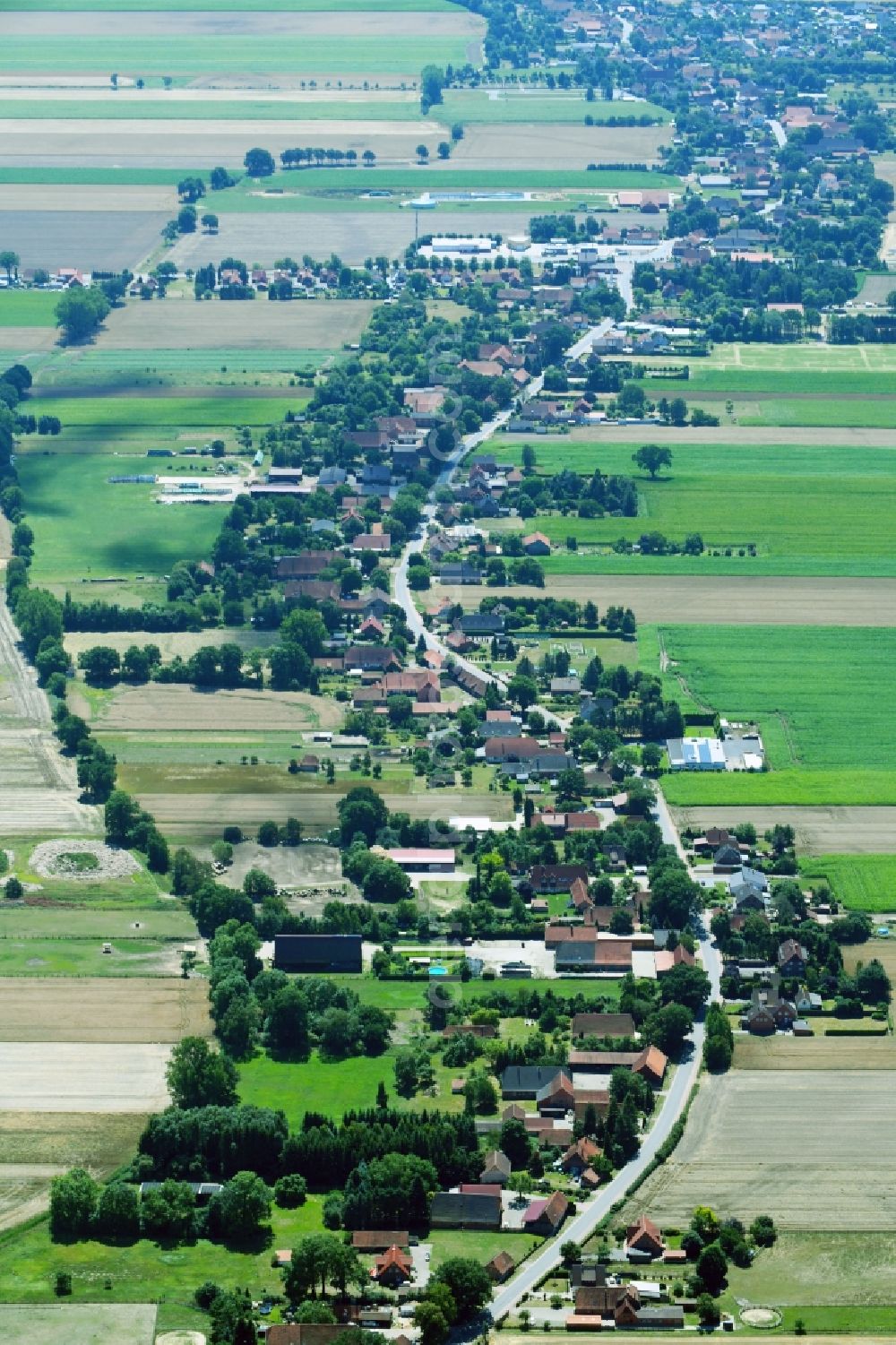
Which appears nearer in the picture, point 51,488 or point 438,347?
point 51,488

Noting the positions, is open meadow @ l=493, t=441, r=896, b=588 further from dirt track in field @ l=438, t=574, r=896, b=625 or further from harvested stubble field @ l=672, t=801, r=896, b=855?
harvested stubble field @ l=672, t=801, r=896, b=855

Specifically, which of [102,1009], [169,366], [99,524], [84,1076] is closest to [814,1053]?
[84,1076]

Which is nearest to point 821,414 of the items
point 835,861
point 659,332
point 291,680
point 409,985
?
point 659,332

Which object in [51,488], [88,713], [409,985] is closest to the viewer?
[409,985]

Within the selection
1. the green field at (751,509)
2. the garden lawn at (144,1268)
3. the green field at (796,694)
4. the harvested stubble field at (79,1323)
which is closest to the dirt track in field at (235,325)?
the green field at (751,509)

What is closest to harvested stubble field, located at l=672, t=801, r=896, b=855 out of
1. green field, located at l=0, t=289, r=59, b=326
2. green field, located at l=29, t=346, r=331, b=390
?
green field, located at l=29, t=346, r=331, b=390

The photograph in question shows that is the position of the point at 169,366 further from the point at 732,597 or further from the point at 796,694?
the point at 796,694

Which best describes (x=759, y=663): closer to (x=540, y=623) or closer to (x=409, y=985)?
(x=540, y=623)
